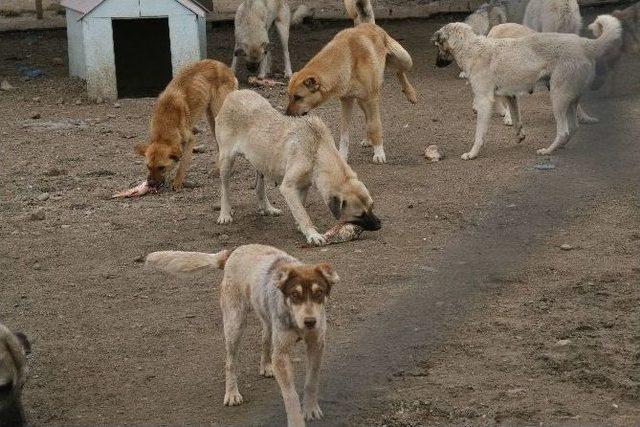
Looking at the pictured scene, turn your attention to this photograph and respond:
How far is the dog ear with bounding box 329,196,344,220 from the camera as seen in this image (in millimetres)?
7891

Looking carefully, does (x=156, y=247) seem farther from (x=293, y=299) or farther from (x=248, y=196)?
(x=293, y=299)

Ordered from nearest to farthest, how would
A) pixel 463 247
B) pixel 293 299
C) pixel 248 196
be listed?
pixel 293 299 → pixel 463 247 → pixel 248 196

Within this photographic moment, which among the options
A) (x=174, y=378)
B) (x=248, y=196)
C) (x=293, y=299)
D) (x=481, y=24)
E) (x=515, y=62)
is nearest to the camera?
(x=293, y=299)

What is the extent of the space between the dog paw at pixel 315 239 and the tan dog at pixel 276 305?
2.20 meters

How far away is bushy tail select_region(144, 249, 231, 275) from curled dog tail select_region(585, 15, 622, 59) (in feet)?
16.0

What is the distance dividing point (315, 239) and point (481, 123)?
2703 mm

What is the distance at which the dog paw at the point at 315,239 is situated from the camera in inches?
315

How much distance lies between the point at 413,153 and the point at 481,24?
11.3 ft

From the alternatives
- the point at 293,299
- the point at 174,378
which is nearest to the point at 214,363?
the point at 174,378

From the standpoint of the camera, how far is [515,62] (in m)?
10.1

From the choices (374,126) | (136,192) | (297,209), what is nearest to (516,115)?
(374,126)

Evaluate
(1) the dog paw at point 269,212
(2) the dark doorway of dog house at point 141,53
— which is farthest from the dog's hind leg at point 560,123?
(2) the dark doorway of dog house at point 141,53

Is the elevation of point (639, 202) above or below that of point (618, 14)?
below

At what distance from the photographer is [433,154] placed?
10.2 metres
